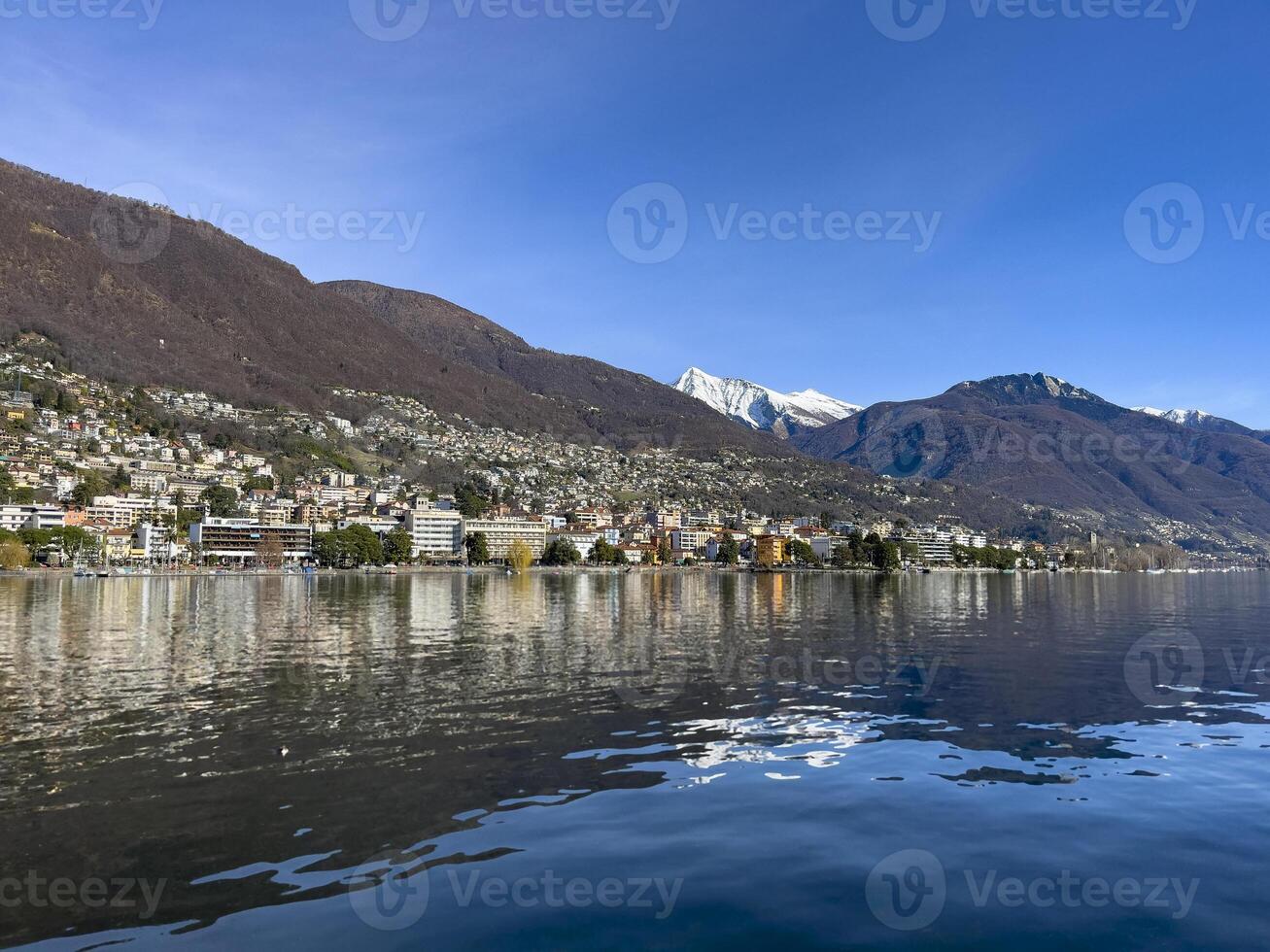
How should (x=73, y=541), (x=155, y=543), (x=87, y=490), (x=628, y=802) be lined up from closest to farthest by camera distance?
(x=628, y=802) < (x=73, y=541) < (x=155, y=543) < (x=87, y=490)

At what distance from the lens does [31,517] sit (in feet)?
482

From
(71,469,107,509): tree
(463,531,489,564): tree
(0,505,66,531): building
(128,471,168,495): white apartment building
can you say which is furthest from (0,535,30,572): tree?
(463,531,489,564): tree

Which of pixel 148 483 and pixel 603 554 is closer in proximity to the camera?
pixel 603 554

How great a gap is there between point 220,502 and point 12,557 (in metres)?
64.5

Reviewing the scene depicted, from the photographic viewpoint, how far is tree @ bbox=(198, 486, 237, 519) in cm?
17650

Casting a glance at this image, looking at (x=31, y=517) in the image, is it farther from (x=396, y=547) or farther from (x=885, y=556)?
(x=885, y=556)

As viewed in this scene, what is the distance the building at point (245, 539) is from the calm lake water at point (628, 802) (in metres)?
143

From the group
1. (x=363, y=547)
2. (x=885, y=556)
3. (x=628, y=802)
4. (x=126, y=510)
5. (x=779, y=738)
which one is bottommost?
(x=885, y=556)

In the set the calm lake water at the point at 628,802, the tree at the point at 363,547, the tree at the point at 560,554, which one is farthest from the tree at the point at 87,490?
the calm lake water at the point at 628,802

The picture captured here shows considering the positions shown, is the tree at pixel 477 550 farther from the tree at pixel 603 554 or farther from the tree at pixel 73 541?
the tree at pixel 73 541

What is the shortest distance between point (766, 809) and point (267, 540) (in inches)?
6623

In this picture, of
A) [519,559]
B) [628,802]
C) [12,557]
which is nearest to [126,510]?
[12,557]

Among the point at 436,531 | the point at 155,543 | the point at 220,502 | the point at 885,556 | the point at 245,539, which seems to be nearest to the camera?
the point at 155,543

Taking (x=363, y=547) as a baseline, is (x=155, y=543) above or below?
above
